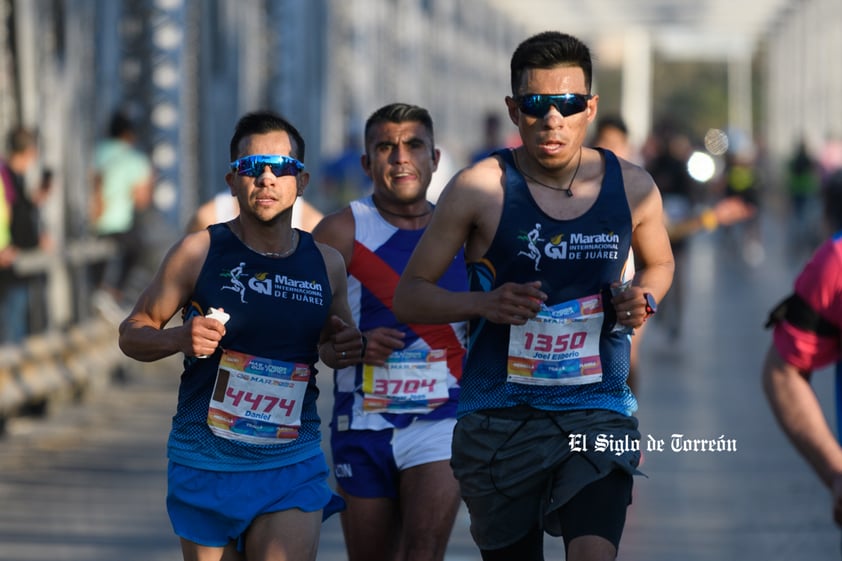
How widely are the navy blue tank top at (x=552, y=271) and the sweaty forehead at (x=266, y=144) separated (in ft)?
2.06

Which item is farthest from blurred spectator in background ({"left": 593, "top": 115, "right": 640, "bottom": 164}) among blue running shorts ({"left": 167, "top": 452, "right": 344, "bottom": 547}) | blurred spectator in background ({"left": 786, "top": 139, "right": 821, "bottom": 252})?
blurred spectator in background ({"left": 786, "top": 139, "right": 821, "bottom": 252})

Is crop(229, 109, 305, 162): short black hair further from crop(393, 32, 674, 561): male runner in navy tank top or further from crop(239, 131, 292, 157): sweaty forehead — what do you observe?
crop(393, 32, 674, 561): male runner in navy tank top

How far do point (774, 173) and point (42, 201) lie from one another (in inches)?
2155

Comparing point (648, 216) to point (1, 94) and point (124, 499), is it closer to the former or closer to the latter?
point (124, 499)

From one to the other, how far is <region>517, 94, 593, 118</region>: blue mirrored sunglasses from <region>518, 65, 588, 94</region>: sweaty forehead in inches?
0.8

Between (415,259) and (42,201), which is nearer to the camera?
(415,259)

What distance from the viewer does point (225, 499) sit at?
4.98 meters

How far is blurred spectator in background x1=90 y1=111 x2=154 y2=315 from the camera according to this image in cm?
1542

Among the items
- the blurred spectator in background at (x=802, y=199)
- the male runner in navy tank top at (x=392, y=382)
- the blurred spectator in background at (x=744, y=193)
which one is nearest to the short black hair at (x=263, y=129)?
the male runner in navy tank top at (x=392, y=382)

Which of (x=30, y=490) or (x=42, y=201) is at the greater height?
(x=42, y=201)

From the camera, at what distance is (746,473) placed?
405 inches

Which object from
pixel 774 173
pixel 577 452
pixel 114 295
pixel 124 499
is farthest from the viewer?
pixel 774 173

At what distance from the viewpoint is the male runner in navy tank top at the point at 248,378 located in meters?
5.02

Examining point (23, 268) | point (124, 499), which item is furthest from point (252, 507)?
point (23, 268)
